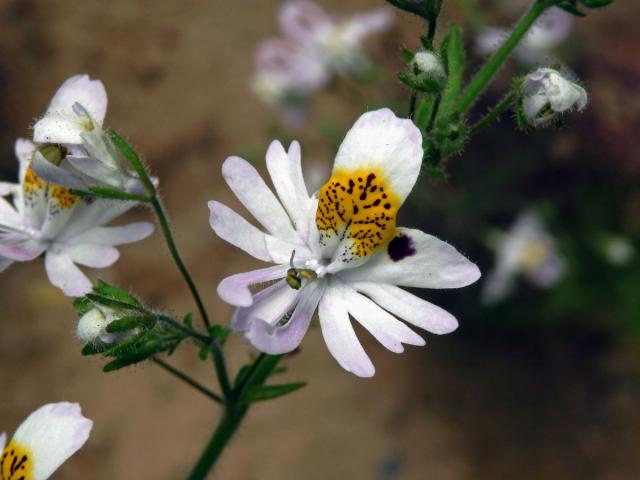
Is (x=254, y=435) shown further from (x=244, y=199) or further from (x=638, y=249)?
(x=244, y=199)

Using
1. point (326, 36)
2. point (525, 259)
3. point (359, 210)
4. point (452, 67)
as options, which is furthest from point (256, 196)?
point (525, 259)

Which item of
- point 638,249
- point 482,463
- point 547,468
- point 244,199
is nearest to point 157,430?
point 482,463

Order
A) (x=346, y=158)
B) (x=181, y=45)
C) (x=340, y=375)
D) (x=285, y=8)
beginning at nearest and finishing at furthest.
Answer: (x=346, y=158) < (x=285, y=8) < (x=340, y=375) < (x=181, y=45)

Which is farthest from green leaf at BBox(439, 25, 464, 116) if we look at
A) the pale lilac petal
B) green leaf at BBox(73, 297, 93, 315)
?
the pale lilac petal

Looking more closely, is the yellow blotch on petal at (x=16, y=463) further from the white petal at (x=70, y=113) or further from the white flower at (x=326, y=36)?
the white flower at (x=326, y=36)

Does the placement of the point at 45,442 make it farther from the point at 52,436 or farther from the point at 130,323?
the point at 130,323

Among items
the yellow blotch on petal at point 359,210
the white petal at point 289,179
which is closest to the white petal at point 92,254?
the white petal at point 289,179
